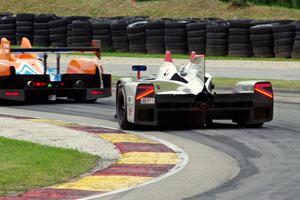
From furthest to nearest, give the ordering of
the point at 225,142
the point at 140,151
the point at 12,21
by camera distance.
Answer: the point at 12,21
the point at 225,142
the point at 140,151

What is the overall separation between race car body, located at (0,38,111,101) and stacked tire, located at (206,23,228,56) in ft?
44.2

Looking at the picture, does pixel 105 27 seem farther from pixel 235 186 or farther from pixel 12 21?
pixel 235 186

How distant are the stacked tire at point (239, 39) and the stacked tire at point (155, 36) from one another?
285cm

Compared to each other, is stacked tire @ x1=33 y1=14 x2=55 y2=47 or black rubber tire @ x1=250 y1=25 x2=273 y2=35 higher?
black rubber tire @ x1=250 y1=25 x2=273 y2=35

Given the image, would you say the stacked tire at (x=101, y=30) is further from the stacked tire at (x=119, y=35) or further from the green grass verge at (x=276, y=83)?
the green grass verge at (x=276, y=83)

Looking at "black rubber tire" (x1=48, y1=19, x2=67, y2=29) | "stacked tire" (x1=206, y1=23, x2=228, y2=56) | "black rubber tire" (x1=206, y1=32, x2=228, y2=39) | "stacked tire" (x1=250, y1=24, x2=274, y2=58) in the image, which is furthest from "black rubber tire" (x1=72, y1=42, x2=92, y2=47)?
"stacked tire" (x1=250, y1=24, x2=274, y2=58)

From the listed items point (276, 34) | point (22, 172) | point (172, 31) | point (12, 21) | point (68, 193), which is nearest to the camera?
point (68, 193)

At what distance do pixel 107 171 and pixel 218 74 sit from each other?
60.6ft

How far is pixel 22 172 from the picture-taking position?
36.5 ft

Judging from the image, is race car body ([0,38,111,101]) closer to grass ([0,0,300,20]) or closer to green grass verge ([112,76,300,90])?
green grass verge ([112,76,300,90])

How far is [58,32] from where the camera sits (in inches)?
1572

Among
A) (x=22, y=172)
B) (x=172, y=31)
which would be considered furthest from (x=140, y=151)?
(x=172, y=31)

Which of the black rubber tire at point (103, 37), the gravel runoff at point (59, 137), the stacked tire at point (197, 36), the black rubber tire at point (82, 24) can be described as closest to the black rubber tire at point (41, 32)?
the black rubber tire at point (82, 24)

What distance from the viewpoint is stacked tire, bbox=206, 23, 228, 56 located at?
3450 cm
